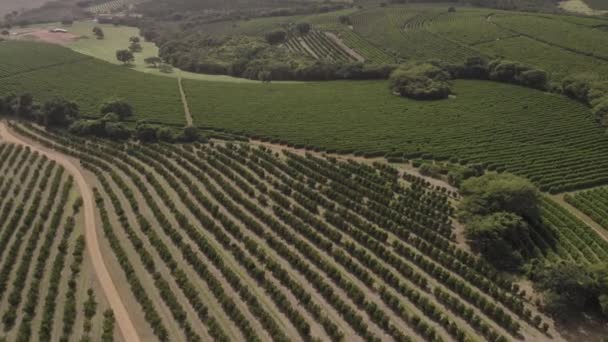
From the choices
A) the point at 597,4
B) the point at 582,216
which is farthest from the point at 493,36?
the point at 582,216

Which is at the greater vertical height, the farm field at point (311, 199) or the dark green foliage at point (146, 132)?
the dark green foliage at point (146, 132)

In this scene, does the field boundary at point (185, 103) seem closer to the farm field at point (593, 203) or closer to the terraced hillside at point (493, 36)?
the terraced hillside at point (493, 36)

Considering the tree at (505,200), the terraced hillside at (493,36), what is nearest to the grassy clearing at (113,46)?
the terraced hillside at (493,36)

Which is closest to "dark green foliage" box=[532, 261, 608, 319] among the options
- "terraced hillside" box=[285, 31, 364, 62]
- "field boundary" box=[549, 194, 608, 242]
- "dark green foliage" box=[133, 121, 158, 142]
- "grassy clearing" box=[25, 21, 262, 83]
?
"field boundary" box=[549, 194, 608, 242]

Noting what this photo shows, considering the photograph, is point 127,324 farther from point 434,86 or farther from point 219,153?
point 434,86

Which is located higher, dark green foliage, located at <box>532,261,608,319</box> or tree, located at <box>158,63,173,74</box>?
tree, located at <box>158,63,173,74</box>

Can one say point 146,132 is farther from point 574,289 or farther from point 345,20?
point 345,20

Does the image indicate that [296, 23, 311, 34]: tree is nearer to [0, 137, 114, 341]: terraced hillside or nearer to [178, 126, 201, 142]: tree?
[178, 126, 201, 142]: tree
